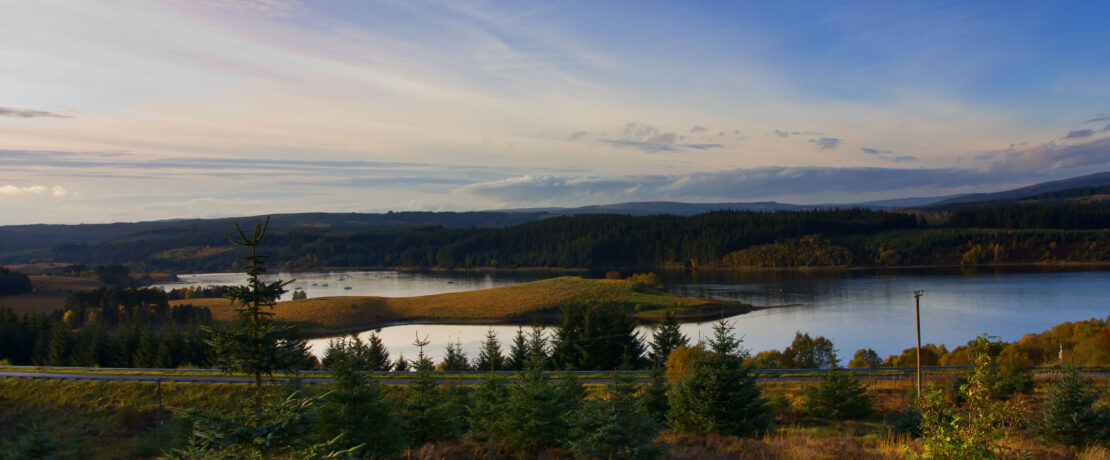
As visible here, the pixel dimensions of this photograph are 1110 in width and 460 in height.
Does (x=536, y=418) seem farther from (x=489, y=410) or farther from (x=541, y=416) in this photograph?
(x=489, y=410)

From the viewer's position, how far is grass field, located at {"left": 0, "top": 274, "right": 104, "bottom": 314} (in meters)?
66.1

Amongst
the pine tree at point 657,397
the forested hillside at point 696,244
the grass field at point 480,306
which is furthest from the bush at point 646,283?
the pine tree at point 657,397

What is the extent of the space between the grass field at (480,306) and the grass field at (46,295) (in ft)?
45.0

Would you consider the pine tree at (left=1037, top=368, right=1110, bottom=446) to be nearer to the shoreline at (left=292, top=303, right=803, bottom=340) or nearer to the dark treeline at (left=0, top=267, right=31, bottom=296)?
the shoreline at (left=292, top=303, right=803, bottom=340)

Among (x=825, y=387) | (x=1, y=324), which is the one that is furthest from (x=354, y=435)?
(x=1, y=324)

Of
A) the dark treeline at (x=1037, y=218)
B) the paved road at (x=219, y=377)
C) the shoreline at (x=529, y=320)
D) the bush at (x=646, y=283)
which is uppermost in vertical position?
the dark treeline at (x=1037, y=218)

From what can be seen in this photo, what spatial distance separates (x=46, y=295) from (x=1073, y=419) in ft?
315

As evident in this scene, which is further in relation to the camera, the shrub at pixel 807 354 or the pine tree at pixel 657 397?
the shrub at pixel 807 354

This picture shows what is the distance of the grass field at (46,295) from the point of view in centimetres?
6606

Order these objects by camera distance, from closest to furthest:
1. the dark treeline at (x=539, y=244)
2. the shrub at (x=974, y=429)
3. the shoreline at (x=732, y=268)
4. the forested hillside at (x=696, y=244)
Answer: the shrub at (x=974, y=429) < the shoreline at (x=732, y=268) < the forested hillside at (x=696, y=244) < the dark treeline at (x=539, y=244)

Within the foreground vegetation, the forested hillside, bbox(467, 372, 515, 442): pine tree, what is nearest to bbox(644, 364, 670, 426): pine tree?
the foreground vegetation

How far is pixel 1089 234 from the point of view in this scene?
314ft

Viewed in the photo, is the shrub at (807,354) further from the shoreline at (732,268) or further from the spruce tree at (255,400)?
the shoreline at (732,268)

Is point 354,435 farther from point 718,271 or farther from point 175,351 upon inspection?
point 718,271
